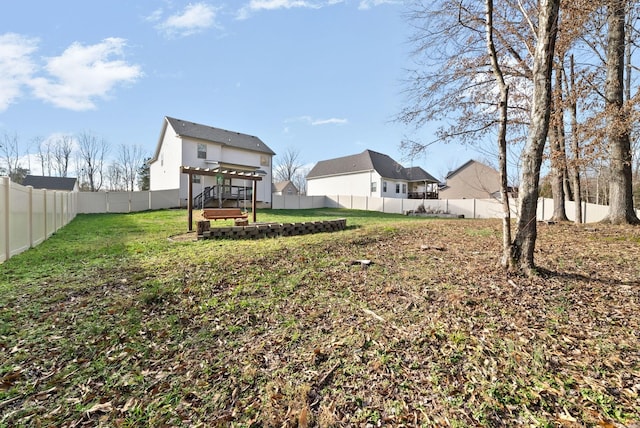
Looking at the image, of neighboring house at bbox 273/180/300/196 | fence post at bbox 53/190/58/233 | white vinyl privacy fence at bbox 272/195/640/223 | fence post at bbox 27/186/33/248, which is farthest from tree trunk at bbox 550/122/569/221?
neighboring house at bbox 273/180/300/196

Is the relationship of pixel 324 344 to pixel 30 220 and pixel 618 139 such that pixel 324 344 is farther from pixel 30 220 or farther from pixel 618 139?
pixel 618 139

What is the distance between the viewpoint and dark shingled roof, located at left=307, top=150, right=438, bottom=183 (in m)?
29.8

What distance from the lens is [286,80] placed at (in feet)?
52.1

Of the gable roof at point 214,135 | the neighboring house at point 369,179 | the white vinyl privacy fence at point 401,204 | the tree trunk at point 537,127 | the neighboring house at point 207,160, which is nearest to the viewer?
the tree trunk at point 537,127

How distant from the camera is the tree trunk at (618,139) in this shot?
24.5 ft

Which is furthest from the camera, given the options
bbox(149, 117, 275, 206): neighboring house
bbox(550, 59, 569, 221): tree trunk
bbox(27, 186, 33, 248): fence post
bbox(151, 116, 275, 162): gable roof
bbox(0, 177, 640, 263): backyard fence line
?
bbox(151, 116, 275, 162): gable roof

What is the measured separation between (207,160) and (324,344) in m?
20.6

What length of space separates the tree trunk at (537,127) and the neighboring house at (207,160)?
1661 centimetres

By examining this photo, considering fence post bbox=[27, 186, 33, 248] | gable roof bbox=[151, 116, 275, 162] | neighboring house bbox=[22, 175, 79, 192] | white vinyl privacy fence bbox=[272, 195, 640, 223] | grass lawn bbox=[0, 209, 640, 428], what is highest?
gable roof bbox=[151, 116, 275, 162]

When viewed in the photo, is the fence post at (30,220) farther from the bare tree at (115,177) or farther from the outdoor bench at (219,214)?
the bare tree at (115,177)

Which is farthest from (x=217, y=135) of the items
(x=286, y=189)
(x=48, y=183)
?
(x=286, y=189)

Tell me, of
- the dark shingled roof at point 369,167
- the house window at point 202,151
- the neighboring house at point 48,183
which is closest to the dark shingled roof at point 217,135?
the house window at point 202,151

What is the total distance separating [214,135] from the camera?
71.9ft

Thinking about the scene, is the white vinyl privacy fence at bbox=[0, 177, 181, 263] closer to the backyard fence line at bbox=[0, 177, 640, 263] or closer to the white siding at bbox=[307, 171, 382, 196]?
the backyard fence line at bbox=[0, 177, 640, 263]
